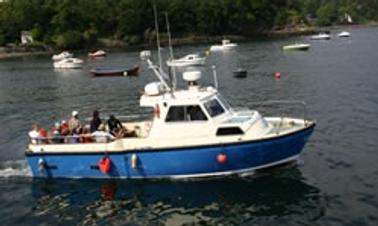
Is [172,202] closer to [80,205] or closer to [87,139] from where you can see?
Result: [80,205]

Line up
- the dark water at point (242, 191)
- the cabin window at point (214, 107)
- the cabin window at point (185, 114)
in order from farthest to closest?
the cabin window at point (214, 107) < the cabin window at point (185, 114) < the dark water at point (242, 191)

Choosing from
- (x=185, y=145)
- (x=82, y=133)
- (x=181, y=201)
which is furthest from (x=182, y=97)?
(x=82, y=133)

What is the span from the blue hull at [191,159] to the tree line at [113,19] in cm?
12719

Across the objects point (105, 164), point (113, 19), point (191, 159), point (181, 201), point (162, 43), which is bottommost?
point (162, 43)

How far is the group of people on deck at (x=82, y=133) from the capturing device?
85.0 feet

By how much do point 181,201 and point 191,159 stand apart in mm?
2003

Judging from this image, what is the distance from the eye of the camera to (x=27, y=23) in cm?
16188

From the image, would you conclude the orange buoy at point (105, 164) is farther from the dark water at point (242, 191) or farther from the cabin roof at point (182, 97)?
the cabin roof at point (182, 97)

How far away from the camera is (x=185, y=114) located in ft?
81.4

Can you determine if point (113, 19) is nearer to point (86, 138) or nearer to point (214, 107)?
point (86, 138)

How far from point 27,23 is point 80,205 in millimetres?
146452

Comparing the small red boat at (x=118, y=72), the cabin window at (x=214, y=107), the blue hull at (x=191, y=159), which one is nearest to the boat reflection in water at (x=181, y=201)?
the blue hull at (x=191, y=159)

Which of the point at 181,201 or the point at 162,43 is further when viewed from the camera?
the point at 162,43

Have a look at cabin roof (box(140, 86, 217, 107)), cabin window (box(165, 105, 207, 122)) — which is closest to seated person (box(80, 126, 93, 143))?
cabin roof (box(140, 86, 217, 107))
